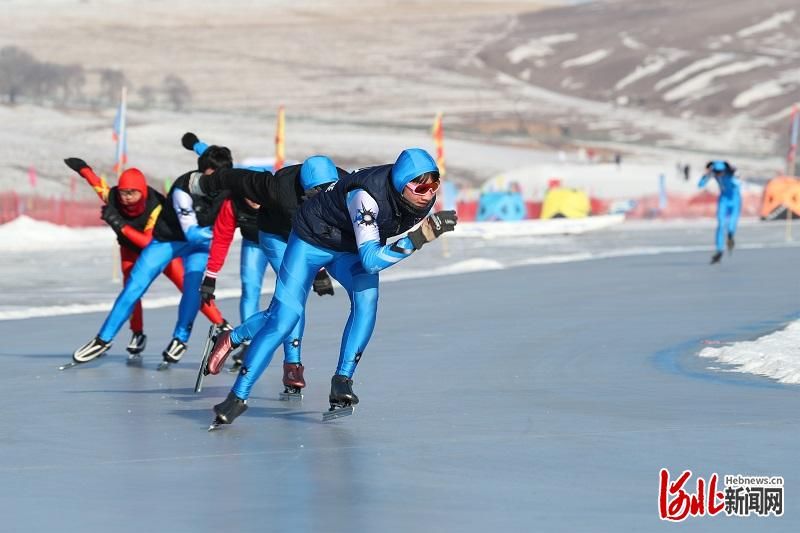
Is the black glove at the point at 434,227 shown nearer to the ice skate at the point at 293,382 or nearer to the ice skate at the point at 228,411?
the ice skate at the point at 228,411

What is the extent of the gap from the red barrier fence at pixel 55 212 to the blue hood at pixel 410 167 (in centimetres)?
3359

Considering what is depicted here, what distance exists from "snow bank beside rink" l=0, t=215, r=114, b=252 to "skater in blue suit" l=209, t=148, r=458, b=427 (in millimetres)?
24934

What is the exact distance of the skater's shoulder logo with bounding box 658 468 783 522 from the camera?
7109 millimetres

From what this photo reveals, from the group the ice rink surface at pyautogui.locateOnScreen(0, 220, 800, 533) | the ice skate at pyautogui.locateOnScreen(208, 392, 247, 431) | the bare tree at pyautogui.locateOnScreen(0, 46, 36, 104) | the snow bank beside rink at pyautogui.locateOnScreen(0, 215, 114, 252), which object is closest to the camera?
the ice rink surface at pyautogui.locateOnScreen(0, 220, 800, 533)

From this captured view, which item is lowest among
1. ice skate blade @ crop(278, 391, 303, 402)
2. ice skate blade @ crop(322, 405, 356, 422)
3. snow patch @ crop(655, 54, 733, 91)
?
ice skate blade @ crop(278, 391, 303, 402)

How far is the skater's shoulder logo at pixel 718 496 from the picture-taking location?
7.11 m

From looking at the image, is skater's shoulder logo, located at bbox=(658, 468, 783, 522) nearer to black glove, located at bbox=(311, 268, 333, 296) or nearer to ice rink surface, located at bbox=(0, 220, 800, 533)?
ice rink surface, located at bbox=(0, 220, 800, 533)

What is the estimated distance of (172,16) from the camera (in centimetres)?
16738

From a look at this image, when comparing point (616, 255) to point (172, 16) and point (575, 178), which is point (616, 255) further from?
point (172, 16)

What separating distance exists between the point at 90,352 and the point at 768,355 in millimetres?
5335

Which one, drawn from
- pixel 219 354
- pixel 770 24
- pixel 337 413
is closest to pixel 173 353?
pixel 219 354

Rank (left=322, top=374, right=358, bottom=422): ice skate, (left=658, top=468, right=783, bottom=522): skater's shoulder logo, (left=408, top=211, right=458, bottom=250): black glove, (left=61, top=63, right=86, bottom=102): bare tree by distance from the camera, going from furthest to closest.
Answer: (left=61, top=63, right=86, bottom=102): bare tree, (left=322, top=374, right=358, bottom=422): ice skate, (left=408, top=211, right=458, bottom=250): black glove, (left=658, top=468, right=783, bottom=522): skater's shoulder logo

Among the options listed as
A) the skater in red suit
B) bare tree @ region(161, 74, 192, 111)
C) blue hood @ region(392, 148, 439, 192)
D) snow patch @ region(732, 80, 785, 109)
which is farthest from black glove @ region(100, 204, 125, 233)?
snow patch @ region(732, 80, 785, 109)

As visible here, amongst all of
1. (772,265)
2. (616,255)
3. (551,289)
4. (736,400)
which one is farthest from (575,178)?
(736,400)
